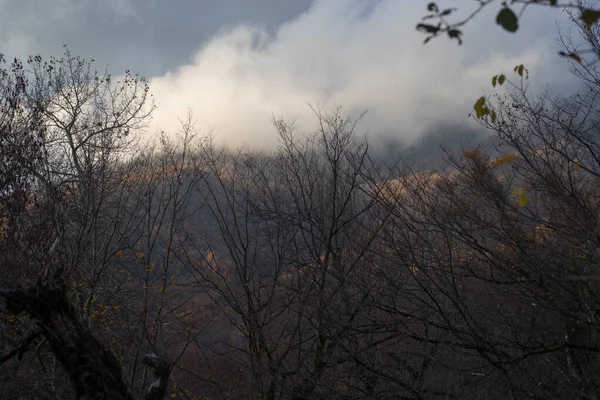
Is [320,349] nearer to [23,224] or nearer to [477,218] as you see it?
[477,218]

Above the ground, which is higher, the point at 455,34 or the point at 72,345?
the point at 455,34

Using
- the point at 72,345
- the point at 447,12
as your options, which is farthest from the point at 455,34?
the point at 72,345

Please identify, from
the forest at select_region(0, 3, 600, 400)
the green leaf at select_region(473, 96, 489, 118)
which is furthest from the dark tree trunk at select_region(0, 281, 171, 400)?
the green leaf at select_region(473, 96, 489, 118)

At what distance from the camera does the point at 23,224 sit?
6625mm

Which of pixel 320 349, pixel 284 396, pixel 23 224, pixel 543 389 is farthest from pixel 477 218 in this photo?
pixel 23 224

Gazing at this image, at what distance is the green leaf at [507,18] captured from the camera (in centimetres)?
147

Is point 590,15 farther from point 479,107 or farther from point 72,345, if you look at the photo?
point 72,345

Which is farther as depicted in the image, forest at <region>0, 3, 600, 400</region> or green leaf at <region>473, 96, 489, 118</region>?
forest at <region>0, 3, 600, 400</region>

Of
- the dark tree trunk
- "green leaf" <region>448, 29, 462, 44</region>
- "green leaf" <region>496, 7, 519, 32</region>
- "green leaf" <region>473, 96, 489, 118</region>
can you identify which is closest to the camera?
"green leaf" <region>496, 7, 519, 32</region>

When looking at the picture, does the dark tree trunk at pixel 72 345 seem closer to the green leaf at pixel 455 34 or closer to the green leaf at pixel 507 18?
the green leaf at pixel 455 34

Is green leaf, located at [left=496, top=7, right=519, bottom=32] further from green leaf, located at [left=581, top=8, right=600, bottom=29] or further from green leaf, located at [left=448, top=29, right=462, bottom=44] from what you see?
green leaf, located at [left=581, top=8, right=600, bottom=29]

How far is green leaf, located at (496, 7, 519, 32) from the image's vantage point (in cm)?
147

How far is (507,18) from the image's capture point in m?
1.48

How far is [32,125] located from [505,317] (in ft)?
25.6
